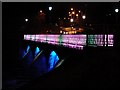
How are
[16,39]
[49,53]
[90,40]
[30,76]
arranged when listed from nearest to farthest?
[90,40], [49,53], [30,76], [16,39]

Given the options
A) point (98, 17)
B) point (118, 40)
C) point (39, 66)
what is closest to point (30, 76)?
point (39, 66)

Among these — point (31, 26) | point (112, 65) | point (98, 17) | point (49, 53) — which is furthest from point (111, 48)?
point (31, 26)

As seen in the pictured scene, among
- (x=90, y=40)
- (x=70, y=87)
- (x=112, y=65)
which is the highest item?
(x=90, y=40)

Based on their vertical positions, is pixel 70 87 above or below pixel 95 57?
below

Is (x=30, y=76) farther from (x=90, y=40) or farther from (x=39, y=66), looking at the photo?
(x=90, y=40)

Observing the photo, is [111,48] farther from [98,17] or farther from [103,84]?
[98,17]

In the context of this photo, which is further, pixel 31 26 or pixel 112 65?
pixel 31 26

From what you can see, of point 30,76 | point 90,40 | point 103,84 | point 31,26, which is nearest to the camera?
point 103,84

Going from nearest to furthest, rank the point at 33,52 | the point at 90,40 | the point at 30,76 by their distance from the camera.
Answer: the point at 90,40 < the point at 30,76 < the point at 33,52

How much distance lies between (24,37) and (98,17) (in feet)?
86.3

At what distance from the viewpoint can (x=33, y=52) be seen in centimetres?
3734

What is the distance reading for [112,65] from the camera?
36.5 ft

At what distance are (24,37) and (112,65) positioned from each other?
139 feet

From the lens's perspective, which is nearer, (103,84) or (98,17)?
(103,84)
